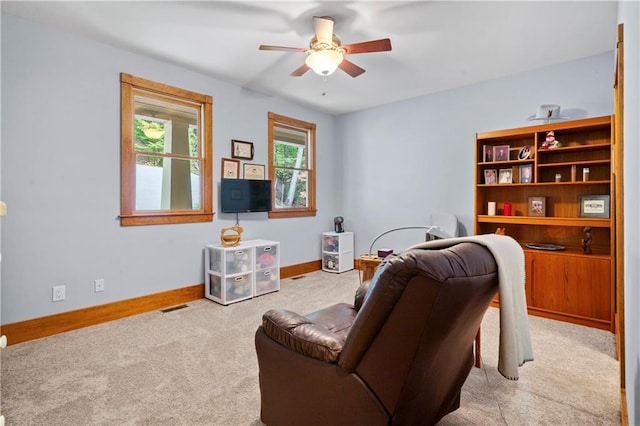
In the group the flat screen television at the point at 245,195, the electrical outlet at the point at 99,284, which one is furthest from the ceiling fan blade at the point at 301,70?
the electrical outlet at the point at 99,284

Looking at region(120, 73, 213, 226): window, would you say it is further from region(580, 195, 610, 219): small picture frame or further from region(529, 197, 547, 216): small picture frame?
region(580, 195, 610, 219): small picture frame

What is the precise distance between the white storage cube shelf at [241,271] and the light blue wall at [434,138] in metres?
1.94

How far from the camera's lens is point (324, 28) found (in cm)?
266

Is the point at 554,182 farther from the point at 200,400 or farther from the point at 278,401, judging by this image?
the point at 200,400

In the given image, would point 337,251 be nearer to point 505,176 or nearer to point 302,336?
point 505,176

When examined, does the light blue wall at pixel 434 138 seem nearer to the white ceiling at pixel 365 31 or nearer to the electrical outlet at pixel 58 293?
the white ceiling at pixel 365 31

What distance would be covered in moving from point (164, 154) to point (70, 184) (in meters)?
0.94

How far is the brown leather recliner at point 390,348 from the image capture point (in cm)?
111

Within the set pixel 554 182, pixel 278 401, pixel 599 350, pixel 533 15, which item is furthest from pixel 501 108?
pixel 278 401

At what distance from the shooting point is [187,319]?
3.25 m

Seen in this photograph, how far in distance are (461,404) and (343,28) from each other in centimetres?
297

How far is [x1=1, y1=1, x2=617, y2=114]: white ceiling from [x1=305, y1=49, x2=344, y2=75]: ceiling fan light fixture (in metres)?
0.29

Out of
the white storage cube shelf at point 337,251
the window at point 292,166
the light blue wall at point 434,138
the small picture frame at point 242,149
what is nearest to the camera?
the light blue wall at point 434,138

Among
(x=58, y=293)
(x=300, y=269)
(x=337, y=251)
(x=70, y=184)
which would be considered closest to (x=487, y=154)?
(x=337, y=251)
